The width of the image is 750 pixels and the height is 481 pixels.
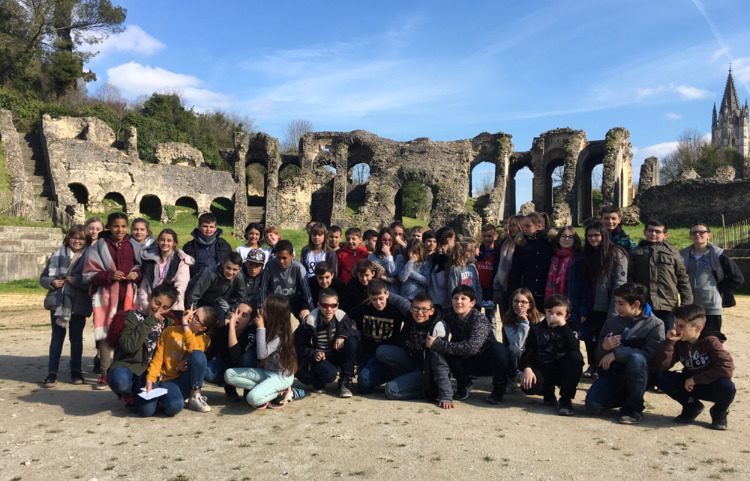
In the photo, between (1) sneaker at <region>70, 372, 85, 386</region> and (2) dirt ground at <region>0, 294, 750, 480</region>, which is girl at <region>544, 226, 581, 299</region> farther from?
(1) sneaker at <region>70, 372, 85, 386</region>

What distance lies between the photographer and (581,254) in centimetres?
666

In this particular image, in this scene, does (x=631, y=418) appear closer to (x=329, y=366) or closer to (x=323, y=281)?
(x=329, y=366)

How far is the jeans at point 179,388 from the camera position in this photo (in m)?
5.21

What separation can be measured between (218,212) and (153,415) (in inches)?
1280

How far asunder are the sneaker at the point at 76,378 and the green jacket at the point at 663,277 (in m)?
6.45

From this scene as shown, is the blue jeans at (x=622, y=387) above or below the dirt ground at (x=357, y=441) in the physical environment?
above

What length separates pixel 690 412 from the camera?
5133mm

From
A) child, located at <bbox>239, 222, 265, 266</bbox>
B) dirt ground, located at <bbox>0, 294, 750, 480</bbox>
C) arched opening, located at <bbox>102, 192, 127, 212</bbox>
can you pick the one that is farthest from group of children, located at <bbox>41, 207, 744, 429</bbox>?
arched opening, located at <bbox>102, 192, 127, 212</bbox>

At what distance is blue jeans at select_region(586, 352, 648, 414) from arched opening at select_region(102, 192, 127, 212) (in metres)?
31.8

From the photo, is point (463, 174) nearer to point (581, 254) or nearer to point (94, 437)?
point (581, 254)

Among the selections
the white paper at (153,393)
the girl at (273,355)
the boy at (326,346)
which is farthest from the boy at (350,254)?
the white paper at (153,393)

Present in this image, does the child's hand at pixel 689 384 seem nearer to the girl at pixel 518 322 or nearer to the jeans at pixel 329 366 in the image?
the girl at pixel 518 322

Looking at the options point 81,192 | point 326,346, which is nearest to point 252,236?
point 326,346

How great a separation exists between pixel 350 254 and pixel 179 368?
297cm
